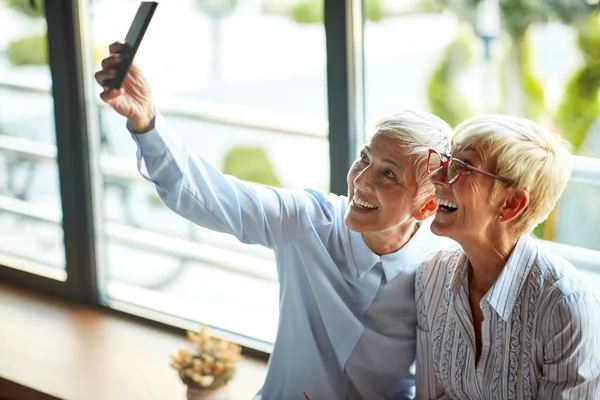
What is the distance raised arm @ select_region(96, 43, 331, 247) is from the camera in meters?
2.02

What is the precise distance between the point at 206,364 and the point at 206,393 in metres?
0.08

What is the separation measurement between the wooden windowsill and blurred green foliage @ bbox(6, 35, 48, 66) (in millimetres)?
858

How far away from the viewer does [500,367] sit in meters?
1.99

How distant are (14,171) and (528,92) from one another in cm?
217

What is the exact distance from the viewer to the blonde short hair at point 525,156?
1.90 m

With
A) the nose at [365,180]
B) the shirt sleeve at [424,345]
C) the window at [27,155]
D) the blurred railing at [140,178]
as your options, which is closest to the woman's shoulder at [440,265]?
the shirt sleeve at [424,345]

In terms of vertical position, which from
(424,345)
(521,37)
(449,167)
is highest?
(521,37)

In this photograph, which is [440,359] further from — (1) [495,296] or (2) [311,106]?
(2) [311,106]

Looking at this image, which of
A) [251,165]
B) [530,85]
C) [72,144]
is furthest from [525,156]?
[72,144]

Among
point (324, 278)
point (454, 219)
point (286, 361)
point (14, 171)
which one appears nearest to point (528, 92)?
point (454, 219)

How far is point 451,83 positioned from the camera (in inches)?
96.3

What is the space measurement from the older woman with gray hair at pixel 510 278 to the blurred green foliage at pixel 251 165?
3.38 feet

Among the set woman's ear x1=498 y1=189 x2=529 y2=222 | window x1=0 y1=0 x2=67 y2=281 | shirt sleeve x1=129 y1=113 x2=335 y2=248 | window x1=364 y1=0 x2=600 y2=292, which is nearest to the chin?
woman's ear x1=498 y1=189 x2=529 y2=222

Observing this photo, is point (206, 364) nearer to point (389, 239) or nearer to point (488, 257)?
point (389, 239)
